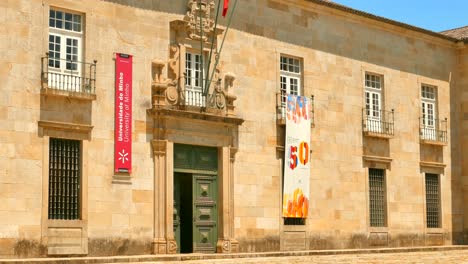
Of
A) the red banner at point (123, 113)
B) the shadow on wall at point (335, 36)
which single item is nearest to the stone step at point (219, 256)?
the red banner at point (123, 113)

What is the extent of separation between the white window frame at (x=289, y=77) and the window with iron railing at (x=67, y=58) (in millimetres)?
6757

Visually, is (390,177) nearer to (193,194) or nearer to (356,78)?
(356,78)

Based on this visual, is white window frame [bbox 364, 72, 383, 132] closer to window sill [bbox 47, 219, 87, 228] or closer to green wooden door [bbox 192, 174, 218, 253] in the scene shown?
green wooden door [bbox 192, 174, 218, 253]

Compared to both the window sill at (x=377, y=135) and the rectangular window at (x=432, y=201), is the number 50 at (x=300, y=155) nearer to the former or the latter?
the window sill at (x=377, y=135)

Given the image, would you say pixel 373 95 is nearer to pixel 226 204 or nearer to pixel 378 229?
pixel 378 229

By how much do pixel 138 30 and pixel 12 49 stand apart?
3.52m

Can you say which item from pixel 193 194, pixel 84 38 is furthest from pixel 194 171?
pixel 84 38

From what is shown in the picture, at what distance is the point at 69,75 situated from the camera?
20.3 m

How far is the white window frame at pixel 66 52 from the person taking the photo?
66.2 feet

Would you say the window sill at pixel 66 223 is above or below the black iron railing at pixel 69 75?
below

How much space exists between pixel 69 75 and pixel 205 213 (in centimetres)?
527

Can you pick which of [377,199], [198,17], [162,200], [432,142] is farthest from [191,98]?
[432,142]

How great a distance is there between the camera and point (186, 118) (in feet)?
73.2

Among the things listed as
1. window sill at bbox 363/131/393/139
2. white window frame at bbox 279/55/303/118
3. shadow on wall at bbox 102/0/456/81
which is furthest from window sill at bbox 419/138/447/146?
white window frame at bbox 279/55/303/118
